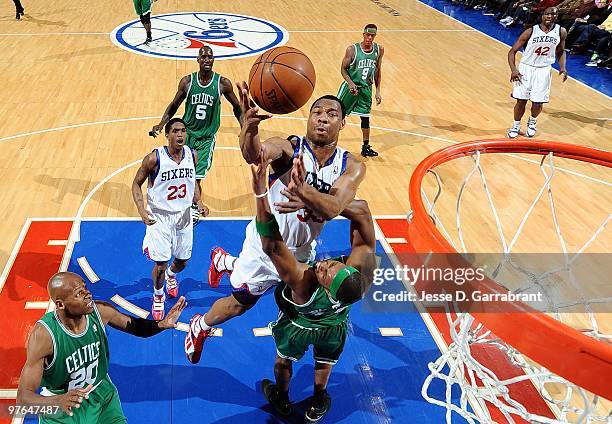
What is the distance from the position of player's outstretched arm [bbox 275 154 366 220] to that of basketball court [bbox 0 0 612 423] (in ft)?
1.24

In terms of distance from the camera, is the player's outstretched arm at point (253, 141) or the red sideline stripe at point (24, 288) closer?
the player's outstretched arm at point (253, 141)

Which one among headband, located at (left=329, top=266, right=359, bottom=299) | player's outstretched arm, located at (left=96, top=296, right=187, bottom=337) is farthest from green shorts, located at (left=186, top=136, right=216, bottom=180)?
headband, located at (left=329, top=266, right=359, bottom=299)

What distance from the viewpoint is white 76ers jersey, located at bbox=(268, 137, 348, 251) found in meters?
3.69

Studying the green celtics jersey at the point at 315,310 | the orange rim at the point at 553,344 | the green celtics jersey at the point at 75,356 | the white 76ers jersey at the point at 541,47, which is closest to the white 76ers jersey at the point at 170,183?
the green celtics jersey at the point at 315,310

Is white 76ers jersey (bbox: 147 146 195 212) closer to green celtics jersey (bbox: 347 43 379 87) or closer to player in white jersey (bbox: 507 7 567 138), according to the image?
green celtics jersey (bbox: 347 43 379 87)

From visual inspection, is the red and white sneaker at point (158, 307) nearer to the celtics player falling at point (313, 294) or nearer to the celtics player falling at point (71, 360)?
the celtics player falling at point (313, 294)

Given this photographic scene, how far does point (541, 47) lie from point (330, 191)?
20.7ft

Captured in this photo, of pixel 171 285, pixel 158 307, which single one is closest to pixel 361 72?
pixel 171 285

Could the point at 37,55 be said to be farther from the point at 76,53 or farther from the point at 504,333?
the point at 504,333

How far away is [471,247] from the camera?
594 cm

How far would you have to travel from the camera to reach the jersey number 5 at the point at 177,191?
Answer: 185 inches

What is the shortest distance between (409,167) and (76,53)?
768 cm

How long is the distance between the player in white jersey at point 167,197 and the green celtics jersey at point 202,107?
1159mm

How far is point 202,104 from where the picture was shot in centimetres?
586
